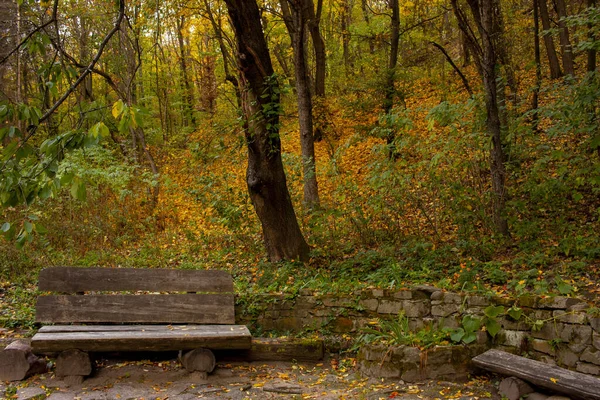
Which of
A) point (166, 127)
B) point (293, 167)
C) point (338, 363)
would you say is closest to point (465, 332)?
point (338, 363)

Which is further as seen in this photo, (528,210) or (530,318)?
(528,210)

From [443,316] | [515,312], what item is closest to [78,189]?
[515,312]

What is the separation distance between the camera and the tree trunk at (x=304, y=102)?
9.03 m

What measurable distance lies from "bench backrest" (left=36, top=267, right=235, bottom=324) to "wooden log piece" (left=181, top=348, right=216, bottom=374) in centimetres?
70

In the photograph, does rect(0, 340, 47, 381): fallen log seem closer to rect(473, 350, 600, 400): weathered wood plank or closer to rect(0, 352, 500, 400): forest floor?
rect(0, 352, 500, 400): forest floor

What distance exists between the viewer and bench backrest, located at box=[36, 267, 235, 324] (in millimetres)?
5375

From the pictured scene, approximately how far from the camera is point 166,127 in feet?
69.2

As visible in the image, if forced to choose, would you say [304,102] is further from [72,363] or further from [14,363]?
[14,363]

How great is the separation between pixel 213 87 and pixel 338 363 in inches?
732

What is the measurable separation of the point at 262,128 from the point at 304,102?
8.05 ft

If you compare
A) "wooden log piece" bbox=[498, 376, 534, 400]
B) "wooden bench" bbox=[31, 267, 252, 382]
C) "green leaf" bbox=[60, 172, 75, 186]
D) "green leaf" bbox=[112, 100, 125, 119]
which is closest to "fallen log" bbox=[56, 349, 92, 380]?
"wooden bench" bbox=[31, 267, 252, 382]

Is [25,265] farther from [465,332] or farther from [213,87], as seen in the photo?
[213,87]

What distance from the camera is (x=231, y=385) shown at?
480 cm

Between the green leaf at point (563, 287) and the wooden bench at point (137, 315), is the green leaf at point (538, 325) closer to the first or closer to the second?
the green leaf at point (563, 287)
